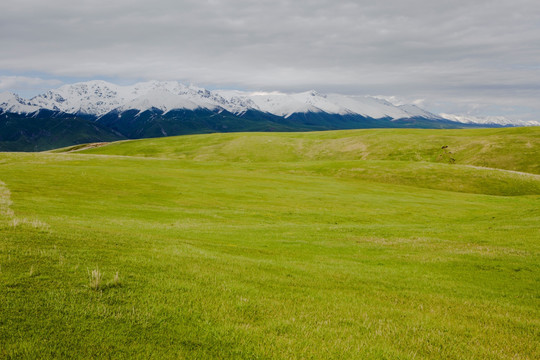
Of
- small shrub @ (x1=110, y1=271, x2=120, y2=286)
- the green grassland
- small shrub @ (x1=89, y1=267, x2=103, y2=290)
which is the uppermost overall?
small shrub @ (x1=89, y1=267, x2=103, y2=290)

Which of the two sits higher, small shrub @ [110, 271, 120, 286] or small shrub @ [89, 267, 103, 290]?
small shrub @ [89, 267, 103, 290]

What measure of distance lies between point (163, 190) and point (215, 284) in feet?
157

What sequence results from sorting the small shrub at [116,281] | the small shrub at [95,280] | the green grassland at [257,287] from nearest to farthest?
the green grassland at [257,287] → the small shrub at [95,280] → the small shrub at [116,281]

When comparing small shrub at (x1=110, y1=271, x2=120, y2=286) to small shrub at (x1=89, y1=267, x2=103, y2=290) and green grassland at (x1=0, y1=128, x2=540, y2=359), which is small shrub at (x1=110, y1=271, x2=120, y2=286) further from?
small shrub at (x1=89, y1=267, x2=103, y2=290)

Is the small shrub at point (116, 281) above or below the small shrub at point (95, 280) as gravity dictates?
below

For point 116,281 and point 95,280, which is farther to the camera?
point 116,281

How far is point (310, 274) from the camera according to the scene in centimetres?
1662

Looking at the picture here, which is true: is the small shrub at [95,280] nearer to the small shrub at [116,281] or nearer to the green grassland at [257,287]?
the green grassland at [257,287]

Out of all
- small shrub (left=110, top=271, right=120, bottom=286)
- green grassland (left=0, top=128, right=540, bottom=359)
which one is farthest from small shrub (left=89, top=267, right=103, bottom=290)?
small shrub (left=110, top=271, right=120, bottom=286)

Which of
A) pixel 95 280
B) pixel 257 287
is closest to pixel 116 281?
pixel 95 280

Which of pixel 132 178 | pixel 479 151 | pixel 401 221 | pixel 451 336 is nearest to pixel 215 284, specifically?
pixel 451 336

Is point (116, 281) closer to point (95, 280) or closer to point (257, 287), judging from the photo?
point (95, 280)

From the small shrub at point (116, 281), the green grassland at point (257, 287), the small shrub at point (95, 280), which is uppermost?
the small shrub at point (95, 280)

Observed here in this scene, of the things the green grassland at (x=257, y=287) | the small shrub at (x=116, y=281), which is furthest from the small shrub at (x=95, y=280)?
the small shrub at (x=116, y=281)
